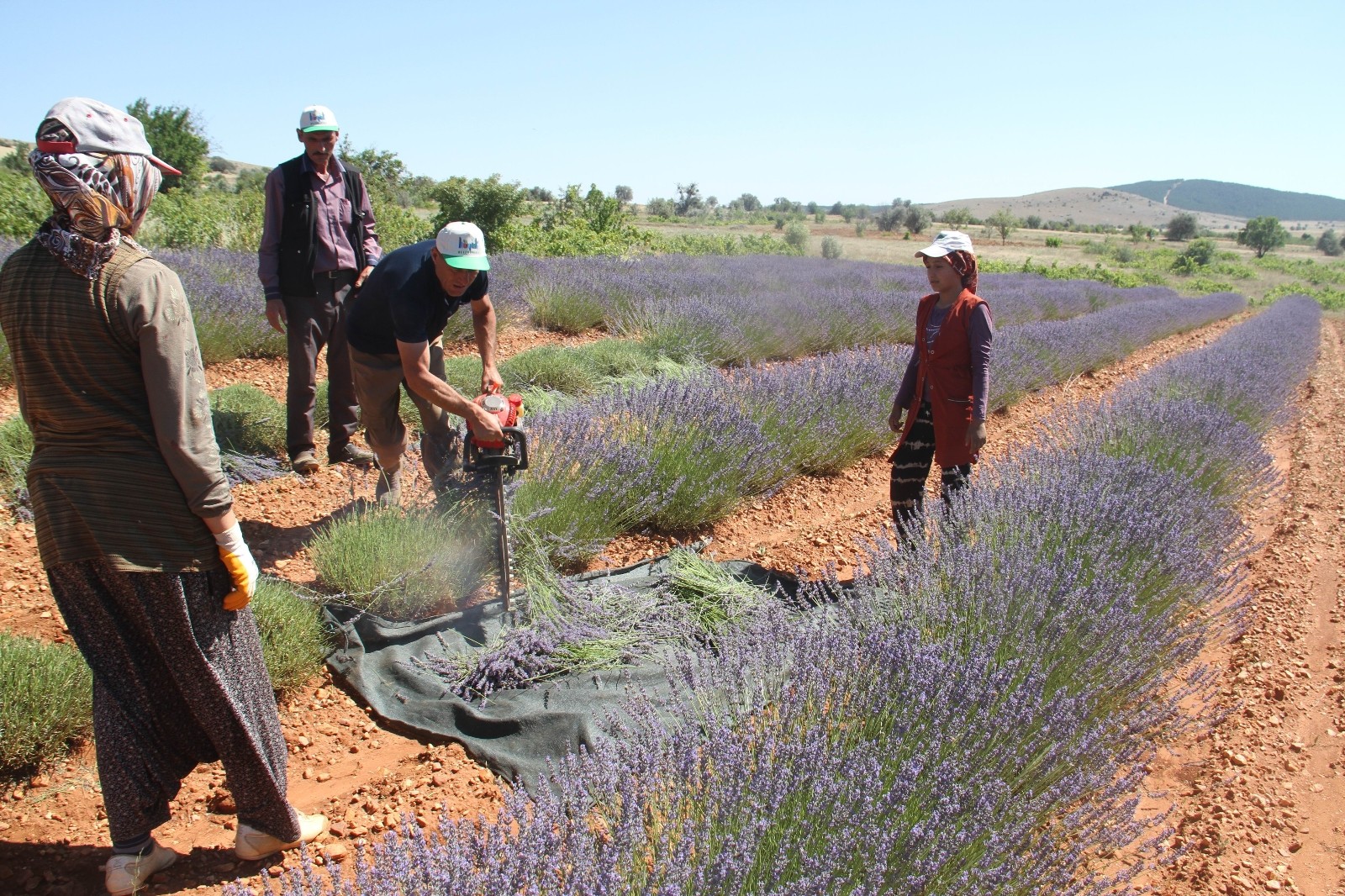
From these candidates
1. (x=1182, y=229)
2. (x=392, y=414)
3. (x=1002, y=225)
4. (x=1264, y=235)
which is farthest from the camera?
(x=1182, y=229)

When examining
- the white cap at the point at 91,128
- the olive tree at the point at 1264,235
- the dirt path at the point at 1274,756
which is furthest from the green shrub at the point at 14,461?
the olive tree at the point at 1264,235

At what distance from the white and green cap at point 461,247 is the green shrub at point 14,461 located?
2197 mm

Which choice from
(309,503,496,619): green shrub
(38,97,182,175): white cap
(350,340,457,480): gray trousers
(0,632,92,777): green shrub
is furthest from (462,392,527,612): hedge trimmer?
(38,97,182,175): white cap

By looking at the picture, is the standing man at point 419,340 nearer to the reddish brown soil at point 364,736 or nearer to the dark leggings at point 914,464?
the reddish brown soil at point 364,736

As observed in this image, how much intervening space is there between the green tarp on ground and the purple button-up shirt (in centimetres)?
197

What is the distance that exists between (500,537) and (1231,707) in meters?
2.80

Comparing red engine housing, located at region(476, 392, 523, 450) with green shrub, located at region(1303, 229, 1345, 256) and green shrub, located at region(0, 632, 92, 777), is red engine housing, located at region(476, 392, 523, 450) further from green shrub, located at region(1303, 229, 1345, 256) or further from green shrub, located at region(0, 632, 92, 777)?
green shrub, located at region(1303, 229, 1345, 256)

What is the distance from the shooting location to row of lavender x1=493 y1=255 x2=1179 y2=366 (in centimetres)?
783

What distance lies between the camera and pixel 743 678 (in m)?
2.11

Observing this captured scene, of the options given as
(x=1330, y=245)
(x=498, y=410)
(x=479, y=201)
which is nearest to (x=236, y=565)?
(x=498, y=410)

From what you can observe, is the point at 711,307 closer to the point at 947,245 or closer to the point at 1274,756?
the point at 947,245

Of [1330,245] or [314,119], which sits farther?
[1330,245]

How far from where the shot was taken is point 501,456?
2920 mm

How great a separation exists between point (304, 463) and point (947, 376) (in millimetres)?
3255
